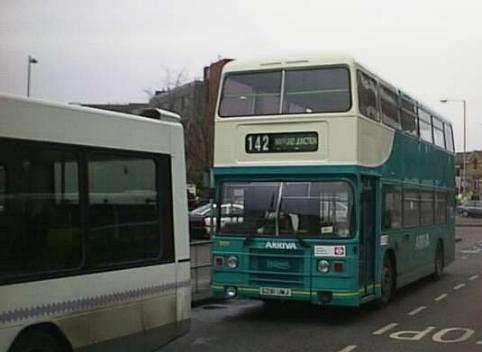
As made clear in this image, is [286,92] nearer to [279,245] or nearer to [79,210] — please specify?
[279,245]

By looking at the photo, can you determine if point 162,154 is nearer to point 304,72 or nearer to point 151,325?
point 151,325

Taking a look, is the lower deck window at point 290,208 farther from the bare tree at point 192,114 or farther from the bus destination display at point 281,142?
the bare tree at point 192,114

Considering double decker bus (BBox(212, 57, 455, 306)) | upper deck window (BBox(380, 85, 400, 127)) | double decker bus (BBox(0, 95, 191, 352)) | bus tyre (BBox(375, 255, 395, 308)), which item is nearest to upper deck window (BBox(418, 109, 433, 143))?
upper deck window (BBox(380, 85, 400, 127))

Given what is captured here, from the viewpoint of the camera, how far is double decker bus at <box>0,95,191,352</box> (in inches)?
237

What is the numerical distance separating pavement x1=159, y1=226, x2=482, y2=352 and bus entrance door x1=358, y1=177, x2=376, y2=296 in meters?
0.59

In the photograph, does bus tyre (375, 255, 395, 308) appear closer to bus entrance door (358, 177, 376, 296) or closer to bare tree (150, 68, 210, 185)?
bus entrance door (358, 177, 376, 296)

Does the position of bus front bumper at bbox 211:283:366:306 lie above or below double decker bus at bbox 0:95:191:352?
below

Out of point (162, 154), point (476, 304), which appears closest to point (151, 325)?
point (162, 154)

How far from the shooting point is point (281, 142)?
39.8 feet

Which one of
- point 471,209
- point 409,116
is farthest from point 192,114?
point 409,116

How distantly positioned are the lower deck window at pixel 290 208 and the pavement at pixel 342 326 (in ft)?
4.50

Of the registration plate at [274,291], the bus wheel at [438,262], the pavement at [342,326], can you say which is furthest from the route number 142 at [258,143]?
the bus wheel at [438,262]

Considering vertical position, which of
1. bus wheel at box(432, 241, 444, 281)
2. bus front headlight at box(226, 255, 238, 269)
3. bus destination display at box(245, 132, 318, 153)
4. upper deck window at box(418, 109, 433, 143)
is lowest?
bus wheel at box(432, 241, 444, 281)

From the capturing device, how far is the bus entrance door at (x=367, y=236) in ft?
39.5
